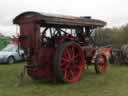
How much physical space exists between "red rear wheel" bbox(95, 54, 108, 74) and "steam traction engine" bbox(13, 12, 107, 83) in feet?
4.16

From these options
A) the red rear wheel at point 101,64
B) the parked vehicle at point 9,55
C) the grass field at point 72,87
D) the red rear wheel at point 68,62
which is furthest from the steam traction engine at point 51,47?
the parked vehicle at point 9,55

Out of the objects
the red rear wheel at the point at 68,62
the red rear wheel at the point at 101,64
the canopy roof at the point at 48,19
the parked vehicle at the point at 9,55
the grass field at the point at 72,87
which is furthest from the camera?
the parked vehicle at the point at 9,55

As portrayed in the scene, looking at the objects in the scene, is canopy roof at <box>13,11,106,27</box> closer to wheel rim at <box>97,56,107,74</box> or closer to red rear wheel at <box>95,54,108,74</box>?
red rear wheel at <box>95,54,108,74</box>

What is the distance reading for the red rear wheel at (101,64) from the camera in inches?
508

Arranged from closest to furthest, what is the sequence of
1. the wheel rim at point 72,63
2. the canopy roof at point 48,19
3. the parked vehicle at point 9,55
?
the canopy roof at point 48,19, the wheel rim at point 72,63, the parked vehicle at point 9,55

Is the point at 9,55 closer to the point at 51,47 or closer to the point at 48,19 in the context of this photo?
the point at 51,47

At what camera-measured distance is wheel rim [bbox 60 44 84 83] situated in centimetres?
1055

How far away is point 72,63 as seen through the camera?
10930 millimetres

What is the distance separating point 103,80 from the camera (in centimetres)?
1118

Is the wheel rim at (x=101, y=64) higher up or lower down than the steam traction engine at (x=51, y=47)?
lower down

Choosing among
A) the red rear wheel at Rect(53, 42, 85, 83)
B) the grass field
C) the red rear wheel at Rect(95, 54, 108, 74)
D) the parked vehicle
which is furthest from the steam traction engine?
the parked vehicle

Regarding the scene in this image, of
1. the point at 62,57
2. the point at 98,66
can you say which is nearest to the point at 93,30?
the point at 98,66

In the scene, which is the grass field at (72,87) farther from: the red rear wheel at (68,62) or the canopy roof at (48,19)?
the canopy roof at (48,19)

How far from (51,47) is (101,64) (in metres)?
3.30
